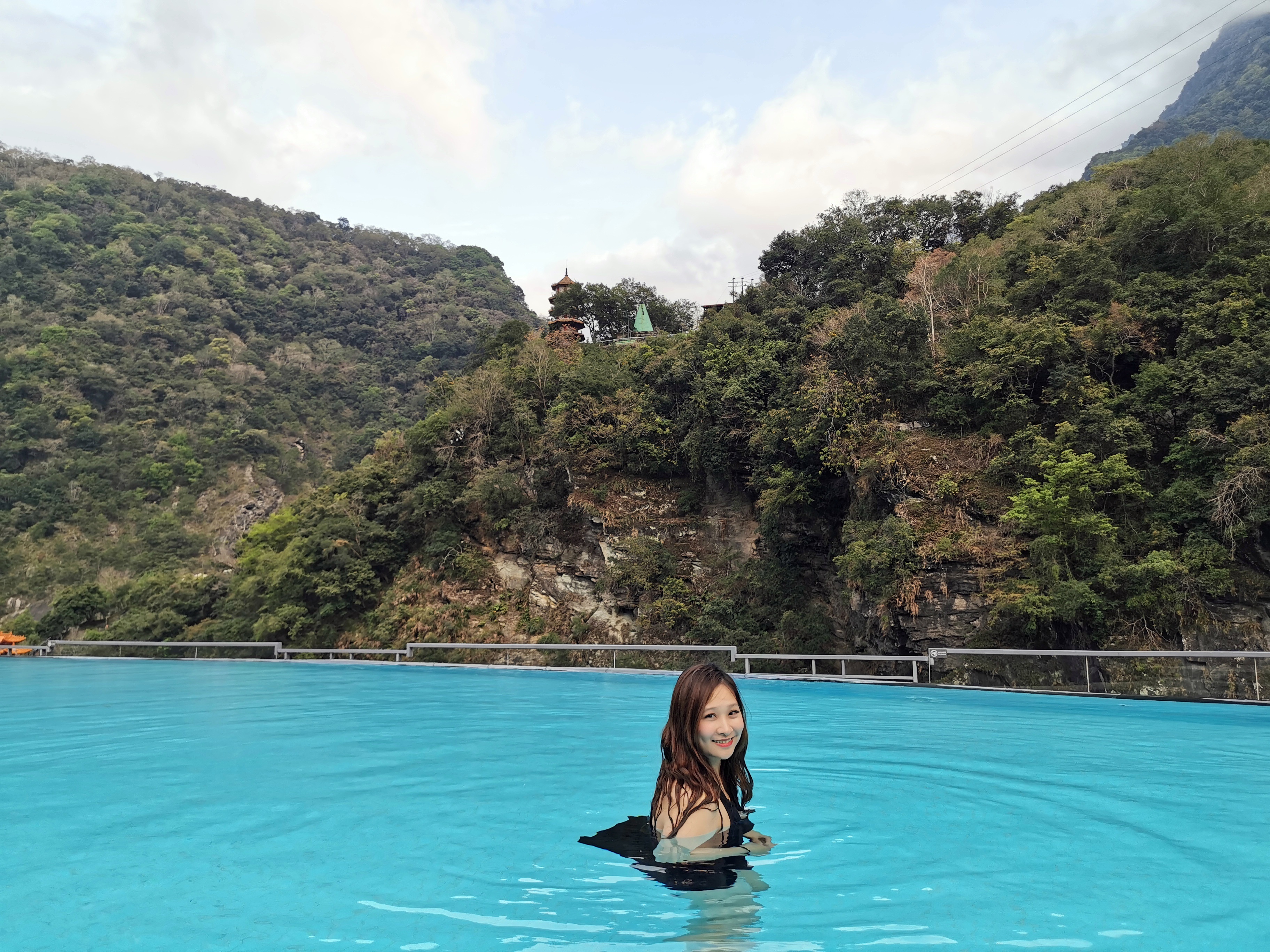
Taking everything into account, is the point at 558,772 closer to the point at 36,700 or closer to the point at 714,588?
the point at 36,700

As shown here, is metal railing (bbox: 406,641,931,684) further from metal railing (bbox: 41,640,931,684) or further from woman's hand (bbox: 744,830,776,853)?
woman's hand (bbox: 744,830,776,853)

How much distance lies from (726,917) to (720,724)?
715 mm

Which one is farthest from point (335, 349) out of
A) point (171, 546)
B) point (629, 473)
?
point (629, 473)

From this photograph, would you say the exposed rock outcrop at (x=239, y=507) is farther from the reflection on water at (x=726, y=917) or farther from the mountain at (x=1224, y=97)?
the mountain at (x=1224, y=97)

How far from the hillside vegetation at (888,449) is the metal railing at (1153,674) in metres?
3.42

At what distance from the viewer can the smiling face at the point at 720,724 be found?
287cm

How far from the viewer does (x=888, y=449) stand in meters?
18.0

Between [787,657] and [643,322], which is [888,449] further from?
[643,322]

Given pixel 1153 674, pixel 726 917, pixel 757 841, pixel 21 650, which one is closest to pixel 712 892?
pixel 726 917

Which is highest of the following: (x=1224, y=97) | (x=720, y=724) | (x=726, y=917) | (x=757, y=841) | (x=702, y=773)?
(x=1224, y=97)

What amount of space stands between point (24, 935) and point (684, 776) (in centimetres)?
250

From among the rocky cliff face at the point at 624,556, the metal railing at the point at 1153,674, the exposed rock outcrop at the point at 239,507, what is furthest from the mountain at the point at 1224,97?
the exposed rock outcrop at the point at 239,507

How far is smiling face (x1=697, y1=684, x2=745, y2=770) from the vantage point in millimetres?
2867

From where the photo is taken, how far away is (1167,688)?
9.30 m
